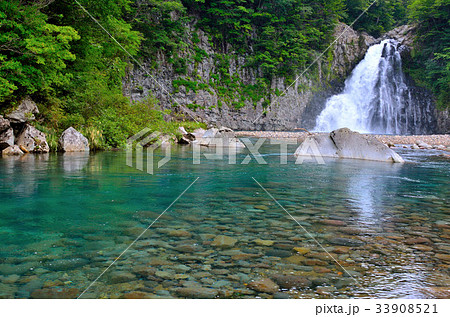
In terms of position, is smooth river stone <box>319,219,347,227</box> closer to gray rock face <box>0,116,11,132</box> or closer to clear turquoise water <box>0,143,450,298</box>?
clear turquoise water <box>0,143,450,298</box>

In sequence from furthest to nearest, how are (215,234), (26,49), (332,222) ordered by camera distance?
(26,49), (332,222), (215,234)

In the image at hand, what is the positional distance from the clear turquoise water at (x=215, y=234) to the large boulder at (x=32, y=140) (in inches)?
215

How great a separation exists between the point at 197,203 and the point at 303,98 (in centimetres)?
4309

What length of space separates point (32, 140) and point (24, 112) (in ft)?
3.53

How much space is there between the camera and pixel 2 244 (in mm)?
3930

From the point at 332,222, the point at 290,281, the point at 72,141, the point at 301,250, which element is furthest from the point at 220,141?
the point at 290,281

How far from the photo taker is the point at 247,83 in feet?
151

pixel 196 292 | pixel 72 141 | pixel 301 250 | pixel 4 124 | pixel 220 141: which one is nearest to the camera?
pixel 196 292

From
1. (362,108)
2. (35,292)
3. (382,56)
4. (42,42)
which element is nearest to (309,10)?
(382,56)

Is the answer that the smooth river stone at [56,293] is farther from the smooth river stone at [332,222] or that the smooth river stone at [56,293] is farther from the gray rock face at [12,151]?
the gray rock face at [12,151]

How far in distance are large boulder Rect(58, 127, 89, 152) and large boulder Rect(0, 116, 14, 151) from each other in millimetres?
1977

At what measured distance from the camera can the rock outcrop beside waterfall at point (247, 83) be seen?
38.6m
